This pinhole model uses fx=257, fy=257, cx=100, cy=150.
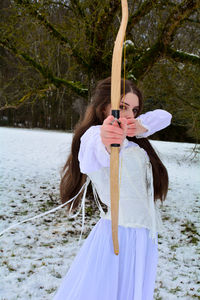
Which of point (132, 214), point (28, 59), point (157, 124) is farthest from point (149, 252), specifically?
point (28, 59)

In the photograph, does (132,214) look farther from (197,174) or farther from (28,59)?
(197,174)

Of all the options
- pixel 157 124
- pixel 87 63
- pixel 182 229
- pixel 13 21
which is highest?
pixel 13 21

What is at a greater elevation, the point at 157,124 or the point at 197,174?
the point at 157,124

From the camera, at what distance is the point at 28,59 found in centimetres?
477

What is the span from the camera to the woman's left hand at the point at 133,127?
137 cm

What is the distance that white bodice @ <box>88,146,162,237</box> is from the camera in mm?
1338

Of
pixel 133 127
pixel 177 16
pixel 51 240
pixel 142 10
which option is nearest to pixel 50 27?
pixel 142 10

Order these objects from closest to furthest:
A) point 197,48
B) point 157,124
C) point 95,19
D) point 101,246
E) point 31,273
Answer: point 101,246 < point 157,124 < point 31,273 < point 95,19 < point 197,48

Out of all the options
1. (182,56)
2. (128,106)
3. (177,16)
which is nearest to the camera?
(128,106)

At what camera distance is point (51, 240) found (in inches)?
141

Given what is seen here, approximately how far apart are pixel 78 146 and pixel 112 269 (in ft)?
2.28

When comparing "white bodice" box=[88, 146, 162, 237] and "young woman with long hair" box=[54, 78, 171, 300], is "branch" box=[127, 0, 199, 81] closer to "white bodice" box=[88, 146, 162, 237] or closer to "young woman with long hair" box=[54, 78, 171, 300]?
"young woman with long hair" box=[54, 78, 171, 300]

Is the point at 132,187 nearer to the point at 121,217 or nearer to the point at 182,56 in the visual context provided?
the point at 121,217

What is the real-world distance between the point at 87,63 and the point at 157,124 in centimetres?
326
